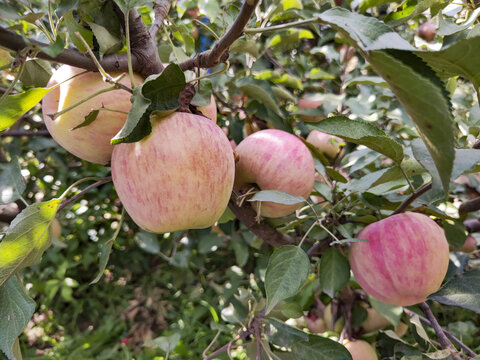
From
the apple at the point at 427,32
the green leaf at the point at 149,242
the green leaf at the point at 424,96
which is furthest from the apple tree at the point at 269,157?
the apple at the point at 427,32

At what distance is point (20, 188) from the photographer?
67 centimetres

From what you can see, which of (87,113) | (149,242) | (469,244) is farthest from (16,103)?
(469,244)

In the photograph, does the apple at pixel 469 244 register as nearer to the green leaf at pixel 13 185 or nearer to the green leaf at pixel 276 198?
the green leaf at pixel 276 198

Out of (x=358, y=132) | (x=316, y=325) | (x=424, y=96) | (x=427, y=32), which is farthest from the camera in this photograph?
(x=427, y=32)

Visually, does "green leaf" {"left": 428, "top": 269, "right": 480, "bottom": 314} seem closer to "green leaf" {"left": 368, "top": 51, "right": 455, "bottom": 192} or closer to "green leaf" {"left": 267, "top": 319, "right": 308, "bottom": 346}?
"green leaf" {"left": 267, "top": 319, "right": 308, "bottom": 346}

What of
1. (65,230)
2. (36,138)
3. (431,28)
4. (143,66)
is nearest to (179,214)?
(143,66)

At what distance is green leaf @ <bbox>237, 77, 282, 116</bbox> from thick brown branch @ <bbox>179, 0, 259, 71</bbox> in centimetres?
36

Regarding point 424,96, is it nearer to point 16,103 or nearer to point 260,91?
point 16,103

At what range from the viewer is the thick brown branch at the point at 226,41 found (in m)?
0.37

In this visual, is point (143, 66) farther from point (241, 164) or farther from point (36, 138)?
point (36, 138)

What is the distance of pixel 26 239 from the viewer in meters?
0.49

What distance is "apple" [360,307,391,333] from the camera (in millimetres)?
958

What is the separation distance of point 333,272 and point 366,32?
0.47 metres

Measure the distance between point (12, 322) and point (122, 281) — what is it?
4.90ft
